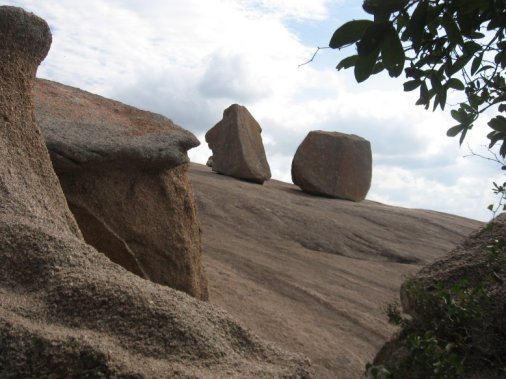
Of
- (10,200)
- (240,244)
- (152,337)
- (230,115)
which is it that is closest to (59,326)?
(152,337)

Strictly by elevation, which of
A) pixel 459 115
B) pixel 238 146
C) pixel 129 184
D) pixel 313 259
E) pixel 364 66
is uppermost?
pixel 238 146

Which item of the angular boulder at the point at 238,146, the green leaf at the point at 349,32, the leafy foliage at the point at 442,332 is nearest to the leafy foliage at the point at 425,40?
the green leaf at the point at 349,32

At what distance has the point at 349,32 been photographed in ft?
5.29

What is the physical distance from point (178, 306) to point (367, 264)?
738 centimetres

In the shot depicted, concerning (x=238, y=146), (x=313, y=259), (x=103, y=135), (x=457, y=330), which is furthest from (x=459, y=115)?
(x=238, y=146)

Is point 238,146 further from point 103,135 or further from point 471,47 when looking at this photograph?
point 471,47

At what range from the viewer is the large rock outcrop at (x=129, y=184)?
17.0ft

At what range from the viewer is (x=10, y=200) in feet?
10.8

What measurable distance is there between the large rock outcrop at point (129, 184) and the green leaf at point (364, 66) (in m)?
3.56

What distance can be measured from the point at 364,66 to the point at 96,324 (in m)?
1.30

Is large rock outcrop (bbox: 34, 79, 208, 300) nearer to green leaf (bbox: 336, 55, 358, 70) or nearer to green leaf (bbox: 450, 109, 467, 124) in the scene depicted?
green leaf (bbox: 450, 109, 467, 124)

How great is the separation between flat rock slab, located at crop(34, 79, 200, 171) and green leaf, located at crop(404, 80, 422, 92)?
10.6ft

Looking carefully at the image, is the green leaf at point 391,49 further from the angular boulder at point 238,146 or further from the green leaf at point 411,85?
the angular boulder at point 238,146

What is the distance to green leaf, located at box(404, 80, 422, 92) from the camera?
2.12 m
